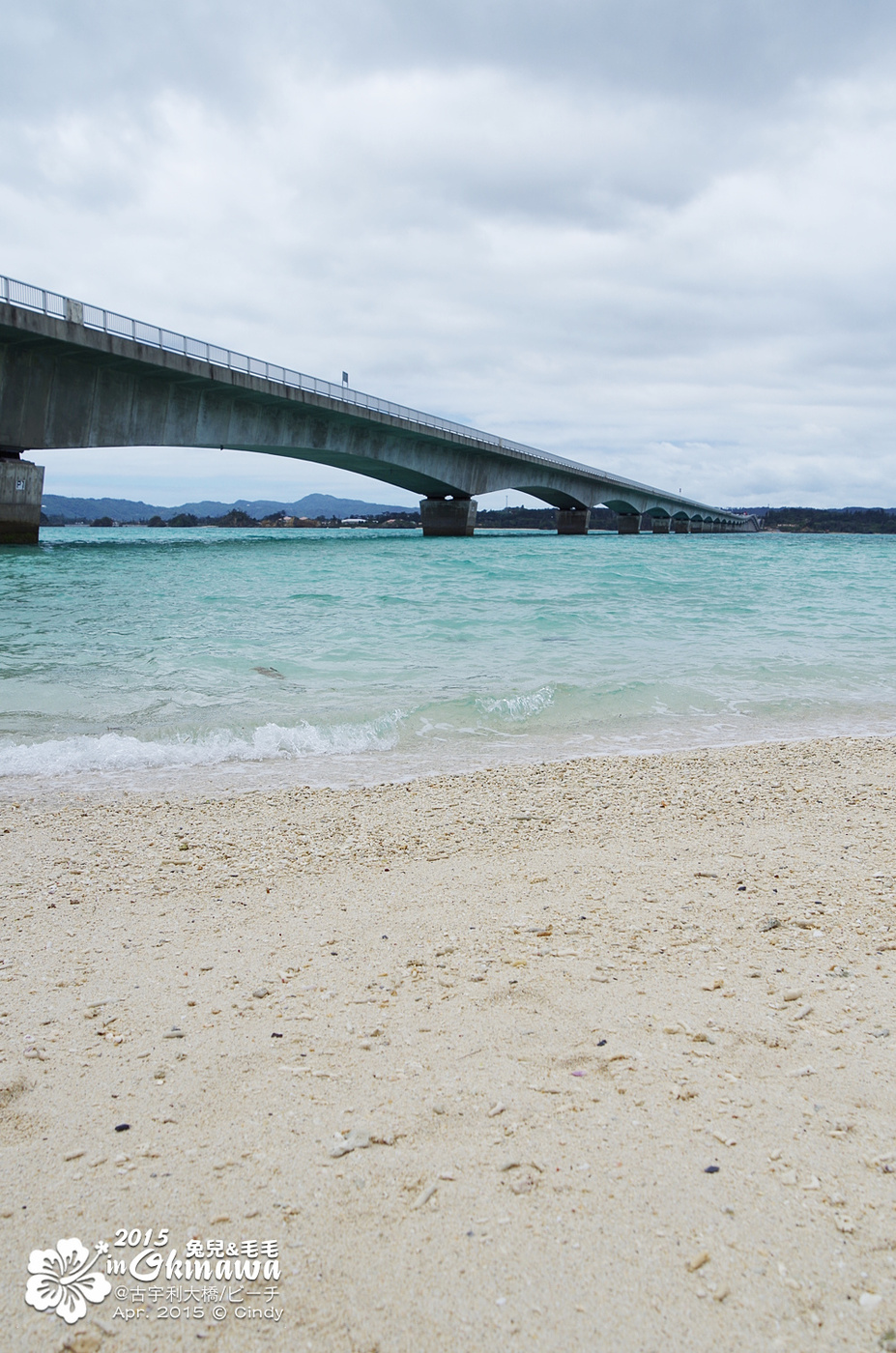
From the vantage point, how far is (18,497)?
3275 cm

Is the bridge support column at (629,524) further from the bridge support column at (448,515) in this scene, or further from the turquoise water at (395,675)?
the turquoise water at (395,675)

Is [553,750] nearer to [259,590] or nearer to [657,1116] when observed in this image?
[657,1116]

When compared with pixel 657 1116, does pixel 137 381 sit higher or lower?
higher

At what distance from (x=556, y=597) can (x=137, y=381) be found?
2295 cm

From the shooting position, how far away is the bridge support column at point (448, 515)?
64.0 meters

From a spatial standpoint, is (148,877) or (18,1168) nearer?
(18,1168)

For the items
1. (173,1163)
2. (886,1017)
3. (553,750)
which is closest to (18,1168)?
(173,1163)

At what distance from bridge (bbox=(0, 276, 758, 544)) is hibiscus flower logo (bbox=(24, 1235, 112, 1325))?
31127 mm

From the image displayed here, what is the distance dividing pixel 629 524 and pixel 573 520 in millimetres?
21472

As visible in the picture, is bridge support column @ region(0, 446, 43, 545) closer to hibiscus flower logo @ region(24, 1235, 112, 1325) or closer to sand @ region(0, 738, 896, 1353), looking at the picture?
sand @ region(0, 738, 896, 1353)

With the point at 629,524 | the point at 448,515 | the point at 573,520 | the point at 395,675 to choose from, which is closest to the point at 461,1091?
the point at 395,675

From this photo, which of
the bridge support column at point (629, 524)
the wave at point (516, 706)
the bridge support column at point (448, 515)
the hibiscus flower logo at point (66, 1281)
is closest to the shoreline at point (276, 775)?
the wave at point (516, 706)

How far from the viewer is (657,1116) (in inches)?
88.6

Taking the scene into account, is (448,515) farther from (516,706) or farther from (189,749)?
(189,749)
